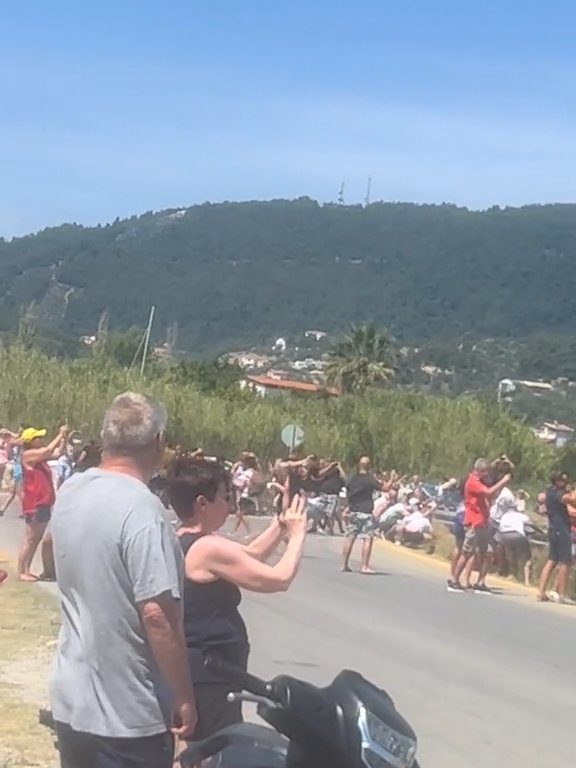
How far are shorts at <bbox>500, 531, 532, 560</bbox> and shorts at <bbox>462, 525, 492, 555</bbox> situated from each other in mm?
2825

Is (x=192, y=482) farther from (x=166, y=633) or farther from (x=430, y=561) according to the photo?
(x=430, y=561)

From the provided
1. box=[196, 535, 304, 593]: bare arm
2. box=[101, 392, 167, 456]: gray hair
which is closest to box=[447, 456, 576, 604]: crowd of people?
box=[196, 535, 304, 593]: bare arm

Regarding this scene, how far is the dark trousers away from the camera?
14.0 ft

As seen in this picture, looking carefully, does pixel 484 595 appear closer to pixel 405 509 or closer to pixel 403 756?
pixel 405 509

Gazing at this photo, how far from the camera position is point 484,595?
1888cm

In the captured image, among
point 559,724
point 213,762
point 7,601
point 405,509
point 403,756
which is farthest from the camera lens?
point 405,509

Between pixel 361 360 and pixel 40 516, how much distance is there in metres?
79.4

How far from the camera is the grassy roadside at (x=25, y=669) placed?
7.85 meters

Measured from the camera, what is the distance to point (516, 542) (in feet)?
70.9

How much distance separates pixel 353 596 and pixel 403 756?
14266mm

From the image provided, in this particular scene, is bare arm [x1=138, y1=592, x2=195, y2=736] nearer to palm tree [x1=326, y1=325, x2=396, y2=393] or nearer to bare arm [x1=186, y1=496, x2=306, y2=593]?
bare arm [x1=186, y1=496, x2=306, y2=593]

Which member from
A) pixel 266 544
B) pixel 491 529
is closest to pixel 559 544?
pixel 491 529

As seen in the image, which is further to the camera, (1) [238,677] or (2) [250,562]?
(2) [250,562]

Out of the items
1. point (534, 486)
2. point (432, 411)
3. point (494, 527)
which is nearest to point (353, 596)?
point (494, 527)
